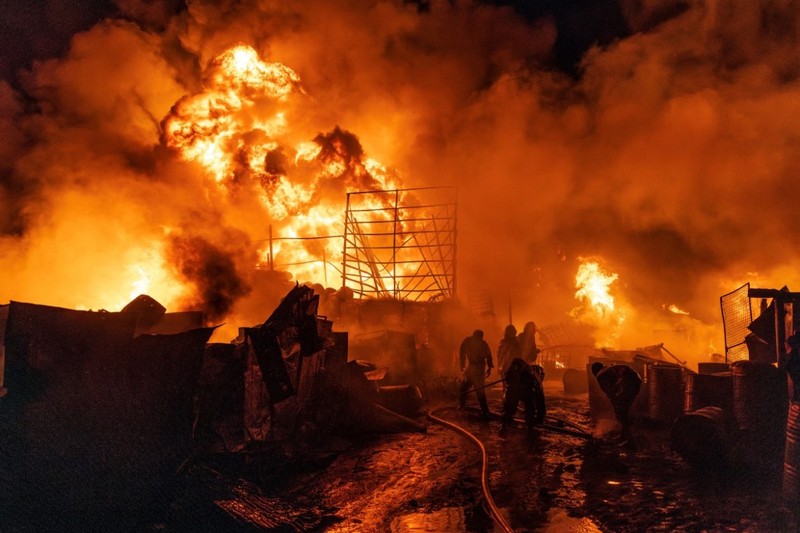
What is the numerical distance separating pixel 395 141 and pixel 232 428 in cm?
2683

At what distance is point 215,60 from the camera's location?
23547mm

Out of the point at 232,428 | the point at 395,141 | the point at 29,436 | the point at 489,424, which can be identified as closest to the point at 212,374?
the point at 232,428

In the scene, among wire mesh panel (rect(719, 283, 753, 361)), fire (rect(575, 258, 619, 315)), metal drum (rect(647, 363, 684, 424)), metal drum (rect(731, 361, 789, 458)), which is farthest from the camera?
fire (rect(575, 258, 619, 315))

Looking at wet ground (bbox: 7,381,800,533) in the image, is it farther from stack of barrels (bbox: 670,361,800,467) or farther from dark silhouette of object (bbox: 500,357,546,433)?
dark silhouette of object (bbox: 500,357,546,433)

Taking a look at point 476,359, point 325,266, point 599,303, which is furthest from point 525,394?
point 599,303

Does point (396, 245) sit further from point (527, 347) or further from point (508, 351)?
point (508, 351)

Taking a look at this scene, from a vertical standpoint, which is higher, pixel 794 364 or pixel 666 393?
pixel 794 364

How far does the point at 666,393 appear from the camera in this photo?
8.61m

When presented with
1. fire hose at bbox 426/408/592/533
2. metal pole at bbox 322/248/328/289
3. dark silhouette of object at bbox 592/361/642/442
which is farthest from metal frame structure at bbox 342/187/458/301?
dark silhouette of object at bbox 592/361/642/442

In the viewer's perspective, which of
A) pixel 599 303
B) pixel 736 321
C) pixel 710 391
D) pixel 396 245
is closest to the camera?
pixel 710 391

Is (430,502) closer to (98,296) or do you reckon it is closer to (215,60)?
(98,296)

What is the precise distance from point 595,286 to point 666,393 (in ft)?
75.3

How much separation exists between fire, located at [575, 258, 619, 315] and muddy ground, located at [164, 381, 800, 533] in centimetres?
2296

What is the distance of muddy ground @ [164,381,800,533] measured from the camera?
4551 millimetres
